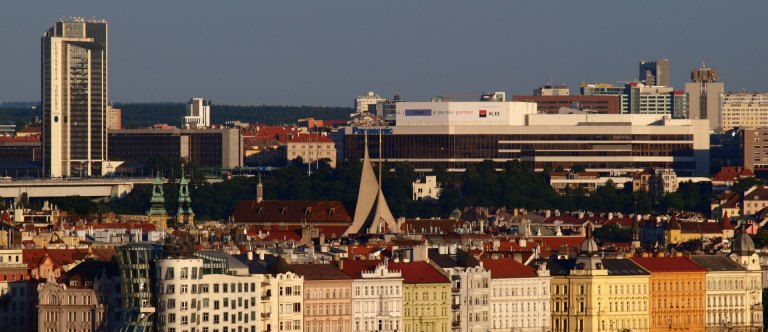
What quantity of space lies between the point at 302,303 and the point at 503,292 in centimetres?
1201

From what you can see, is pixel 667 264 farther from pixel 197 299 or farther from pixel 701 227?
pixel 701 227

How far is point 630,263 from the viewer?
411 feet

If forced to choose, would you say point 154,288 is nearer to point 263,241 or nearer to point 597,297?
point 597,297

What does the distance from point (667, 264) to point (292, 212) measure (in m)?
55.4

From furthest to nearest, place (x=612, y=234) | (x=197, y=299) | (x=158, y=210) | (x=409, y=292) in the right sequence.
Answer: (x=158, y=210)
(x=612, y=234)
(x=409, y=292)
(x=197, y=299)

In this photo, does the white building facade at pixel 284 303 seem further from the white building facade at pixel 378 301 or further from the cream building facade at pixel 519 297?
the cream building facade at pixel 519 297

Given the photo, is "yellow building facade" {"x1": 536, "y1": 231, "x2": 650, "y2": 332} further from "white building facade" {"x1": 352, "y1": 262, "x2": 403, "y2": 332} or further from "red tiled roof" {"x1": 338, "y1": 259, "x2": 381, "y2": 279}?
"white building facade" {"x1": 352, "y1": 262, "x2": 403, "y2": 332}

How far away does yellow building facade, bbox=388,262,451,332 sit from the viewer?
111m

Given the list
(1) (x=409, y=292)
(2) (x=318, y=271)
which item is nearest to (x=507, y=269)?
(1) (x=409, y=292)

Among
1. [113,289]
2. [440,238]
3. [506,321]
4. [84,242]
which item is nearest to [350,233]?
[440,238]

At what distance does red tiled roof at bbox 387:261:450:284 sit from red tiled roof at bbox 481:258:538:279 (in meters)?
3.50

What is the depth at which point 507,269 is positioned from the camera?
387 feet

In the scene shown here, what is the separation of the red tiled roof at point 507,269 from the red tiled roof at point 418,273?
138 inches

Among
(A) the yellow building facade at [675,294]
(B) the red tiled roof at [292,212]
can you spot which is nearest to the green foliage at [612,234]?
(B) the red tiled roof at [292,212]
